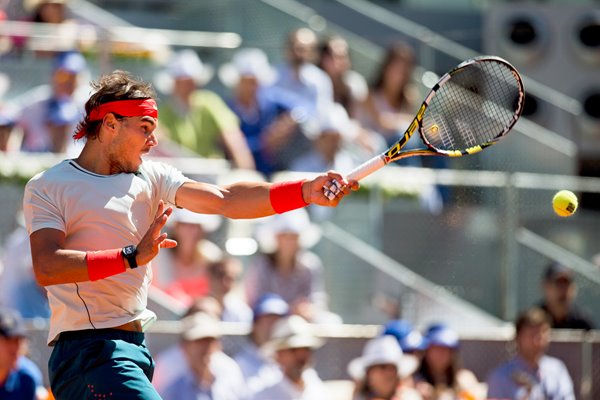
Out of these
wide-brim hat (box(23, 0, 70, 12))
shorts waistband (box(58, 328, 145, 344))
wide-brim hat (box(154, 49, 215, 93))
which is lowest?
shorts waistband (box(58, 328, 145, 344))

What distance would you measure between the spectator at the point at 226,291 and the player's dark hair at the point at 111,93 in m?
3.85

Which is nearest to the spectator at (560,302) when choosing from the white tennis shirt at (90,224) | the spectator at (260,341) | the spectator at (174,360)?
the spectator at (260,341)

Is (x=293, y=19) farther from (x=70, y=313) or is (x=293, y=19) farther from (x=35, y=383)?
(x=70, y=313)

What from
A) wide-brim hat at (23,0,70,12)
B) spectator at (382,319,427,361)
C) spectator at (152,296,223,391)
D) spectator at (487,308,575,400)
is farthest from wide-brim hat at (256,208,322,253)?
wide-brim hat at (23,0,70,12)

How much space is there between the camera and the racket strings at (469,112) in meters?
→ 6.11

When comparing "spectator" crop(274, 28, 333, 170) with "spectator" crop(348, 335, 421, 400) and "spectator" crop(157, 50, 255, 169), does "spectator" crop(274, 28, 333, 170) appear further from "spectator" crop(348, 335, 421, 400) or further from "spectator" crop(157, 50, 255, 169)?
"spectator" crop(348, 335, 421, 400)

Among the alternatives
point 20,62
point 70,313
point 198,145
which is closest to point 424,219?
point 198,145

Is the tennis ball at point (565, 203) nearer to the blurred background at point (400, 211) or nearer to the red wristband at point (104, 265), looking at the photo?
the red wristband at point (104, 265)

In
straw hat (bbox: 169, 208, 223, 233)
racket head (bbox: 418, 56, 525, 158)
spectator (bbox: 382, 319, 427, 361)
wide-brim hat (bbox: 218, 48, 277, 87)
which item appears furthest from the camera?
wide-brim hat (bbox: 218, 48, 277, 87)

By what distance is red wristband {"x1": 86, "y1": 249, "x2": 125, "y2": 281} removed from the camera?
456 centimetres

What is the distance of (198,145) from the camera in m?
10.0

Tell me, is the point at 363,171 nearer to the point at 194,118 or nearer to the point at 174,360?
the point at 174,360

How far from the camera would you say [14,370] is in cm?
723

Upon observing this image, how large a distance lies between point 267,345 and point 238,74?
2.93 metres
